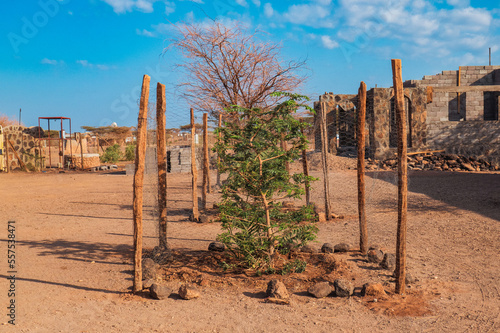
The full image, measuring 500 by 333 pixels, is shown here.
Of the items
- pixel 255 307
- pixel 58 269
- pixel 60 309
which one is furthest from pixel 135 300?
pixel 58 269

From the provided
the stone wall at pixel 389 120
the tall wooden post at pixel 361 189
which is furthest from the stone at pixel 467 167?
the tall wooden post at pixel 361 189

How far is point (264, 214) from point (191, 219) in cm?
439

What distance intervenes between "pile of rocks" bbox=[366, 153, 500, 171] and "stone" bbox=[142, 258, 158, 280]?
50.1ft

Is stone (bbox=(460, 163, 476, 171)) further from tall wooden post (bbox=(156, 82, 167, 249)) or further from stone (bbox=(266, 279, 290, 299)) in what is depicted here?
stone (bbox=(266, 279, 290, 299))

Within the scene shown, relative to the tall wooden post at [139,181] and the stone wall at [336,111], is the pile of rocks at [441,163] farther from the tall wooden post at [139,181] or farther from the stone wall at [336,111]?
the tall wooden post at [139,181]

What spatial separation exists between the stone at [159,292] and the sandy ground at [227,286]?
2.6 inches

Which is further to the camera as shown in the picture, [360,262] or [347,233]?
[347,233]

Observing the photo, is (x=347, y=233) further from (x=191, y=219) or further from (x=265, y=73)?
(x=265, y=73)

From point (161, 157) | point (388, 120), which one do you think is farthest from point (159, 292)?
point (388, 120)

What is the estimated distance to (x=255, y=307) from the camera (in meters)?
4.57

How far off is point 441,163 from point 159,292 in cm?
1789

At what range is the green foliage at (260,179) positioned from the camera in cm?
540

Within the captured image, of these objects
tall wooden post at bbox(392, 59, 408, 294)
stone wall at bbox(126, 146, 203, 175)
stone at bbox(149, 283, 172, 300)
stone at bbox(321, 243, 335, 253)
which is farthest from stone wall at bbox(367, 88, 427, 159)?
stone at bbox(149, 283, 172, 300)

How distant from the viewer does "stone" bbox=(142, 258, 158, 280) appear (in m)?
5.53
